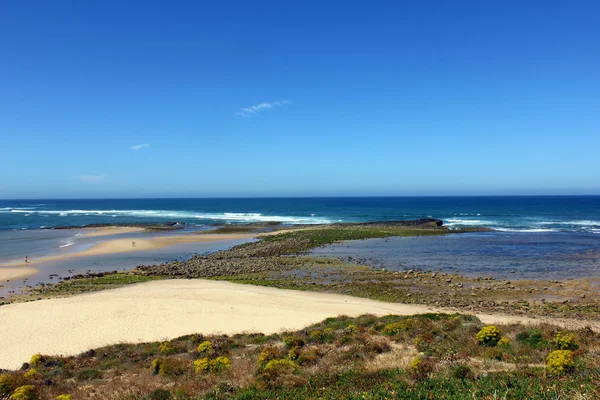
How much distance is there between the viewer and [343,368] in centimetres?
948

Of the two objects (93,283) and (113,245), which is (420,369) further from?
(113,245)

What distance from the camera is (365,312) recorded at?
1786 cm

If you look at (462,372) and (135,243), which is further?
(135,243)

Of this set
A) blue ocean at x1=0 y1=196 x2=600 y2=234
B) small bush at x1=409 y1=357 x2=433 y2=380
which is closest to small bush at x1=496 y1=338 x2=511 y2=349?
small bush at x1=409 y1=357 x2=433 y2=380

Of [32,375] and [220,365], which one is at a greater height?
[220,365]

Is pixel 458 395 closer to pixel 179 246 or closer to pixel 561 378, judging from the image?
pixel 561 378

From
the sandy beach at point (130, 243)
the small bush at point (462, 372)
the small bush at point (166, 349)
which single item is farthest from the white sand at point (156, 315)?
the sandy beach at point (130, 243)

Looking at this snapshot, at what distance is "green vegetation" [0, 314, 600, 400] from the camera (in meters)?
7.76

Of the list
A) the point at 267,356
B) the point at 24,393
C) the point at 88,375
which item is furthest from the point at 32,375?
the point at 267,356

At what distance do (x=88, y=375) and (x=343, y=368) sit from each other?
286 inches

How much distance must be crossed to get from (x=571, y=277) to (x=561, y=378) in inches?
841

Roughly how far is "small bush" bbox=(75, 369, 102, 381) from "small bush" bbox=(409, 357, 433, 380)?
336 inches

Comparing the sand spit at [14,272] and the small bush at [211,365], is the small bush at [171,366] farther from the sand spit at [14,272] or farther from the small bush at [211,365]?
the sand spit at [14,272]

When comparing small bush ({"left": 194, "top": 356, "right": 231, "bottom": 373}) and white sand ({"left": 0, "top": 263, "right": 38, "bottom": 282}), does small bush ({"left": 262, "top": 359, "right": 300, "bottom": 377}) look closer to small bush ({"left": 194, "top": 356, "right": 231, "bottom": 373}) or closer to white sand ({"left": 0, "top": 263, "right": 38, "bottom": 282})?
small bush ({"left": 194, "top": 356, "right": 231, "bottom": 373})
